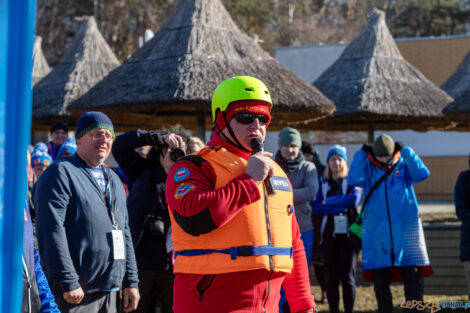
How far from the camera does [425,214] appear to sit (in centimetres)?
1886

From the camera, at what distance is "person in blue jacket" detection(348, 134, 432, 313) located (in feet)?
20.4

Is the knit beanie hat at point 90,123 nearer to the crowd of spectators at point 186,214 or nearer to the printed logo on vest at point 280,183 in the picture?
the crowd of spectators at point 186,214

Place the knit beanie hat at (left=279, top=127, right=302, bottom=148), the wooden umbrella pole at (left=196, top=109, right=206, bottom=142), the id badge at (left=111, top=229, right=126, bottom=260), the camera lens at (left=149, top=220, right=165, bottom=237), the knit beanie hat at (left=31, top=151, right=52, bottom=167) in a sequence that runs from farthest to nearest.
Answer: the wooden umbrella pole at (left=196, top=109, right=206, bottom=142) < the knit beanie hat at (left=31, top=151, right=52, bottom=167) < the knit beanie hat at (left=279, top=127, right=302, bottom=148) < the camera lens at (left=149, top=220, right=165, bottom=237) < the id badge at (left=111, top=229, right=126, bottom=260)

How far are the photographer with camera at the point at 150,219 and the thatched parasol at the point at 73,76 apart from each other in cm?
930

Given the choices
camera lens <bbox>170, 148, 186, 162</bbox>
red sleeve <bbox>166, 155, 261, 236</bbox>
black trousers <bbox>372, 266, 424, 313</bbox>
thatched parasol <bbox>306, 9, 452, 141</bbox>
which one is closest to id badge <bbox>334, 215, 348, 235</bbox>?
black trousers <bbox>372, 266, 424, 313</bbox>

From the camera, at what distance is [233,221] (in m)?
→ 2.62

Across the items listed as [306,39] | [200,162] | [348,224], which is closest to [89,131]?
[200,162]

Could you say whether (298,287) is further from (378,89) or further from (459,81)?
(459,81)

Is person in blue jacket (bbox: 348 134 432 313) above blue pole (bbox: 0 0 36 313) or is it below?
below

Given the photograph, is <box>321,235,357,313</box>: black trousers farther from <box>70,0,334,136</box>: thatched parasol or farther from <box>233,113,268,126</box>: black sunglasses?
<box>233,113,268,126</box>: black sunglasses

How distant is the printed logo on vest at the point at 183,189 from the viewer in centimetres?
261

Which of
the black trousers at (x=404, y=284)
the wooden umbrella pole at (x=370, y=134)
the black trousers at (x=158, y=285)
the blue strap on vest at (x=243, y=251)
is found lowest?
the black trousers at (x=404, y=284)

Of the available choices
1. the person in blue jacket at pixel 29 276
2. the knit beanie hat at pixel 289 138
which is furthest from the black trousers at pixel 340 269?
the person in blue jacket at pixel 29 276

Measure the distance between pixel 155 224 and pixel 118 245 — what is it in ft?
2.50
